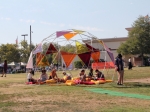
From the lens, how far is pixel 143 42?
2227 inches

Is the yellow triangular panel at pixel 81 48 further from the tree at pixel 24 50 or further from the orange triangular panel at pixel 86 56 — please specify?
the tree at pixel 24 50

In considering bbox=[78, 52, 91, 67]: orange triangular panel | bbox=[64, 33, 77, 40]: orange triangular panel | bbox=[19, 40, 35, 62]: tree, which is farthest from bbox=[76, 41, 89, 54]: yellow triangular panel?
bbox=[19, 40, 35, 62]: tree

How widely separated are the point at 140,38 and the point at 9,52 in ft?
97.4

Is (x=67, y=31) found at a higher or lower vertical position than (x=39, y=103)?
higher

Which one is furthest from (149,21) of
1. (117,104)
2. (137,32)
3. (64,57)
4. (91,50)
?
(117,104)

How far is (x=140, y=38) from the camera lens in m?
57.0

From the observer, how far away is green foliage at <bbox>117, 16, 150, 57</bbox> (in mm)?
56594

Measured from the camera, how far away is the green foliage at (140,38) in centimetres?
5659

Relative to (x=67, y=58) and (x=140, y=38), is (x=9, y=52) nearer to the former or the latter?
(x=140, y=38)

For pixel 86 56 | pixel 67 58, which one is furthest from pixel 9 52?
pixel 67 58

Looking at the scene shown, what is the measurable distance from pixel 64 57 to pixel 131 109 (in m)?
11.0

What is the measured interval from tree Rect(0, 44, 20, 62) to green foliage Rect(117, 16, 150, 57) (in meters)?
26.0

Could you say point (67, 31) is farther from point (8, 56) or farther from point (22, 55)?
point (22, 55)

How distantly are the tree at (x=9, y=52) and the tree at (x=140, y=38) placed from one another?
2601 cm
